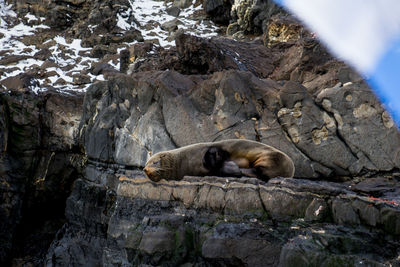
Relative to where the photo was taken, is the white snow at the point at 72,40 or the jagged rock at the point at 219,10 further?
the jagged rock at the point at 219,10

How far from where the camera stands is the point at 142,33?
65.9ft

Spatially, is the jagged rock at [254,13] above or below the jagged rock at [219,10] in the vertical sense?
above

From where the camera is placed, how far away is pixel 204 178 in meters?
4.35

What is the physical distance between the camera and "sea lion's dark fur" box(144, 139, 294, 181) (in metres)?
4.67

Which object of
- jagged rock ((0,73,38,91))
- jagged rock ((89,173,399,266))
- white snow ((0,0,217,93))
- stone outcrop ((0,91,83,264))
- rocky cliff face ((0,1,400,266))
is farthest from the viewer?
white snow ((0,0,217,93))

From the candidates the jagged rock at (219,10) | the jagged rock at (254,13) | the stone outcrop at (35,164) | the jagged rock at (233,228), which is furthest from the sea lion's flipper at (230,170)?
the jagged rock at (219,10)

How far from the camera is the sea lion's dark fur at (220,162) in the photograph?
4.67 meters

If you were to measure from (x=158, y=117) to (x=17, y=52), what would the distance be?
1400 cm

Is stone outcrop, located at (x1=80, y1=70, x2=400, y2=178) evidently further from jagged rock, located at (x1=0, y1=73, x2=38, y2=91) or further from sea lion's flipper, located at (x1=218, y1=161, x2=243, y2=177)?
jagged rock, located at (x1=0, y1=73, x2=38, y2=91)

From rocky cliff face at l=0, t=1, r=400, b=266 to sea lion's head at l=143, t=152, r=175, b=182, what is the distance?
163 mm

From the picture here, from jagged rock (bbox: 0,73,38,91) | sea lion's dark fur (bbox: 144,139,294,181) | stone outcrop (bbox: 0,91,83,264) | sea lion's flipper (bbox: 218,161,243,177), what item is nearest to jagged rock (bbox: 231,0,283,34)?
stone outcrop (bbox: 0,91,83,264)

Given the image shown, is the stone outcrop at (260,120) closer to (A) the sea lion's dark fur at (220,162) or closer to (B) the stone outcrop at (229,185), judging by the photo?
(B) the stone outcrop at (229,185)

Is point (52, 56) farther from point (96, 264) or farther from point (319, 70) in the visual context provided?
point (319, 70)

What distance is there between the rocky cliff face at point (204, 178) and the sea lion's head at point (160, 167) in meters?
0.16
